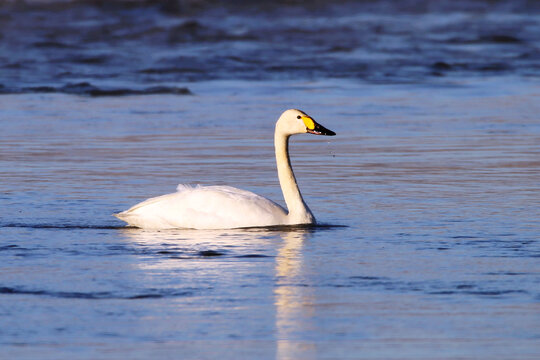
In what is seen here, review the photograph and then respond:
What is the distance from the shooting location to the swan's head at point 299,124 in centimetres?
972

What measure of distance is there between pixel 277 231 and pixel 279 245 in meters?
0.71

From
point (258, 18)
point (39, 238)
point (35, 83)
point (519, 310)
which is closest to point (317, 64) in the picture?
point (35, 83)

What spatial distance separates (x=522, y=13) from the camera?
1587 inches

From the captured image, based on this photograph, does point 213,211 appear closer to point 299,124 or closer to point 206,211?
Result: point 206,211

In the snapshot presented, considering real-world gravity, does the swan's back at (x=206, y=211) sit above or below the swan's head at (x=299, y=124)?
below

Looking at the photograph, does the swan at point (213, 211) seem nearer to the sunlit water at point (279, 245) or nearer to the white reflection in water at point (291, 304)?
the sunlit water at point (279, 245)

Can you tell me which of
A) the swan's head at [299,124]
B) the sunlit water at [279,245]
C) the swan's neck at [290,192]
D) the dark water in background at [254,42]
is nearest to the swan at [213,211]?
the swan's neck at [290,192]

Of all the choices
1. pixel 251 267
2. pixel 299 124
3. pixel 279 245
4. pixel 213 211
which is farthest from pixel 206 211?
pixel 251 267

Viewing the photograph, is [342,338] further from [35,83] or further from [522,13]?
[522,13]

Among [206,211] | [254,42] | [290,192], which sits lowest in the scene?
[206,211]

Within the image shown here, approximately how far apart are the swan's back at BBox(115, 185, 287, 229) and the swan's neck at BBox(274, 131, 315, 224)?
0.11m

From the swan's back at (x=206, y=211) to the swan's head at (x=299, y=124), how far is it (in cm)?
84

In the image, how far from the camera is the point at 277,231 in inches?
357

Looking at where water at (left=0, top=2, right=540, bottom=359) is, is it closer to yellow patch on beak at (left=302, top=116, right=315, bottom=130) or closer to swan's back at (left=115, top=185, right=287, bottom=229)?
swan's back at (left=115, top=185, right=287, bottom=229)
